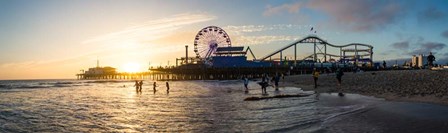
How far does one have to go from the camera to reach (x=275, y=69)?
313 feet

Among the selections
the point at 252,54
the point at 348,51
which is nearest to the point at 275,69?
the point at 252,54

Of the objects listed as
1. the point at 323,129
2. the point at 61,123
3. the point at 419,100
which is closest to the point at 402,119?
the point at 323,129

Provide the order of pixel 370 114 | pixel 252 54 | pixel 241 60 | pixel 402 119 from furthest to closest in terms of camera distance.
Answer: pixel 252 54
pixel 241 60
pixel 370 114
pixel 402 119

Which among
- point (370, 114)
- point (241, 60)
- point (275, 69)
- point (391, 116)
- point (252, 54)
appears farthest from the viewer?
point (252, 54)

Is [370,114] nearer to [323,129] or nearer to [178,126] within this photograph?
[323,129]

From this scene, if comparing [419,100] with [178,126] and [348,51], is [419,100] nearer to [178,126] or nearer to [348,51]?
[178,126]

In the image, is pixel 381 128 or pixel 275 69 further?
pixel 275 69

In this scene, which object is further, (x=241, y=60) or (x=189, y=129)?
(x=241, y=60)

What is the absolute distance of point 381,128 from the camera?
9031 millimetres

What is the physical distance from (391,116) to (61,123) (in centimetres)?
1170

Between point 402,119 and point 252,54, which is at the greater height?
point 252,54

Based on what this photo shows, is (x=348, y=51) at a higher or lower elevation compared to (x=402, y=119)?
higher

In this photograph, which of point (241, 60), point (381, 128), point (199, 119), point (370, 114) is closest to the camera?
point (381, 128)

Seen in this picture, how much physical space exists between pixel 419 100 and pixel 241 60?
92.8 m
